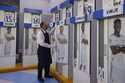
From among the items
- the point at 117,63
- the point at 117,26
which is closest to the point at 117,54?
the point at 117,63

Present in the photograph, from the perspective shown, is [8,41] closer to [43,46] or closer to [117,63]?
[43,46]

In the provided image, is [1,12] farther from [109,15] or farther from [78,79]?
[109,15]

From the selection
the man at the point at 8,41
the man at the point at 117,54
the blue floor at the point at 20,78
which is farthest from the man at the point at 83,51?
the man at the point at 8,41

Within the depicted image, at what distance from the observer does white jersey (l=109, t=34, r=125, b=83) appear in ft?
6.47

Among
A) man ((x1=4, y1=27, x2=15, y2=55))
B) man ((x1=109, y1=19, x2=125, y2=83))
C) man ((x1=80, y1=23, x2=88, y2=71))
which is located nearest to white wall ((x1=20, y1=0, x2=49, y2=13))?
man ((x1=4, y1=27, x2=15, y2=55))

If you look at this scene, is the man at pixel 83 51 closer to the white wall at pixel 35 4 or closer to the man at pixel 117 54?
the man at pixel 117 54

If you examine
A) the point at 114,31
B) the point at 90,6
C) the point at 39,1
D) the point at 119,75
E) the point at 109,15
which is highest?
the point at 39,1

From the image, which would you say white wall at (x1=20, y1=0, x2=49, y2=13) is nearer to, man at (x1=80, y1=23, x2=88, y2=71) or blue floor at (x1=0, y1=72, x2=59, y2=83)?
blue floor at (x1=0, y1=72, x2=59, y2=83)

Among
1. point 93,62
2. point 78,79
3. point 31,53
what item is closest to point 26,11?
point 31,53

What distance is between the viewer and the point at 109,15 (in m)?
2.10

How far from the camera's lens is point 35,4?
240 inches

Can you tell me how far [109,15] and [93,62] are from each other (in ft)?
2.33

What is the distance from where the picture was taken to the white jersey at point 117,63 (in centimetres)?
197

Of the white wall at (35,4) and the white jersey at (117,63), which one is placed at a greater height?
the white wall at (35,4)
